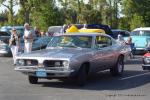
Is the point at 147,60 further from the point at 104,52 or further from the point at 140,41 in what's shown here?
the point at 140,41

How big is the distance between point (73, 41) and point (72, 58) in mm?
1609

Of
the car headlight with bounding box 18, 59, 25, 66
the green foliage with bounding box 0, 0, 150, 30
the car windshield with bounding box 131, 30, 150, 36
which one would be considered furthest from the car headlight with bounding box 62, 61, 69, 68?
the green foliage with bounding box 0, 0, 150, 30

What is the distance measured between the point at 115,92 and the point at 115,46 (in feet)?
11.9

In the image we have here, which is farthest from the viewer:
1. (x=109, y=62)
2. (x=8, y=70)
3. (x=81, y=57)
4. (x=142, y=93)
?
(x=8, y=70)

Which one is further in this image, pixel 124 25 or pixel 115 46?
pixel 124 25

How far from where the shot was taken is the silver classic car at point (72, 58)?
12.2 m

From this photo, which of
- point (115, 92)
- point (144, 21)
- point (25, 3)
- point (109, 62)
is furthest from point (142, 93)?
point (144, 21)

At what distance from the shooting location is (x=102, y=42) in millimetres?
14422

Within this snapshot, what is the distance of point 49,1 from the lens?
137 feet

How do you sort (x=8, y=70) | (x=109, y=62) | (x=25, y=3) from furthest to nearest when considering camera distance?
(x=25, y=3)
(x=8, y=70)
(x=109, y=62)

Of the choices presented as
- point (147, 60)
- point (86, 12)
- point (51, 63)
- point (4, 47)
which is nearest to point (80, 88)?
point (51, 63)

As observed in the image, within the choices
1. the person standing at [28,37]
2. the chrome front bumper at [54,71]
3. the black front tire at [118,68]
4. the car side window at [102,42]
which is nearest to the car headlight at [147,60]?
the car side window at [102,42]

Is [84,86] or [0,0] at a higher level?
[0,0]

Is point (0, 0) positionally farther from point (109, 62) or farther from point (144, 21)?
point (109, 62)
